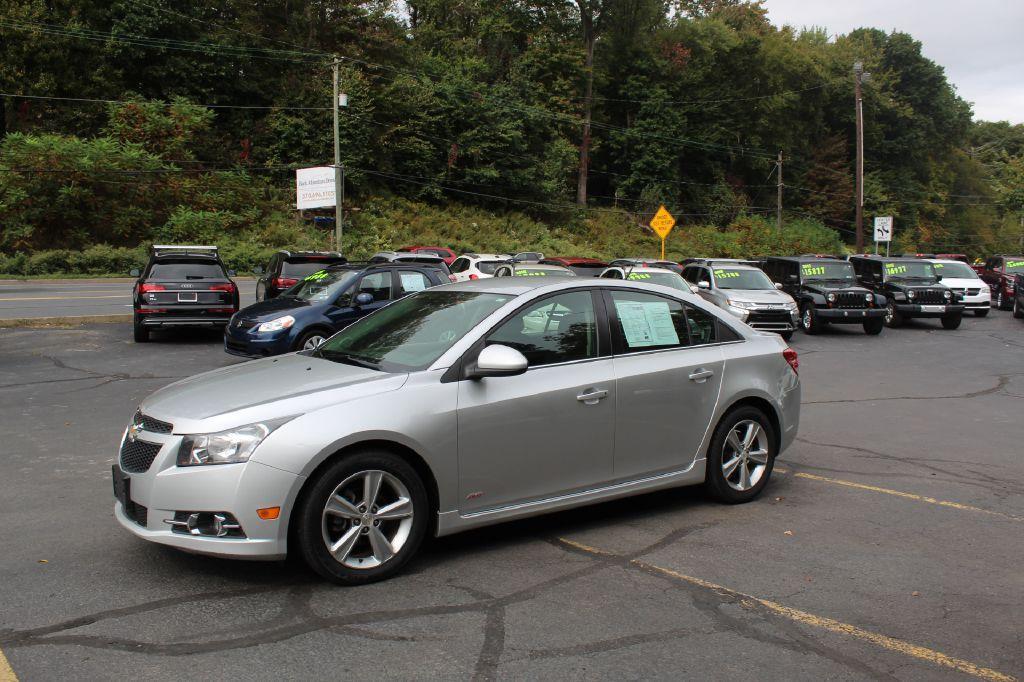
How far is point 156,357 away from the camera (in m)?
14.0

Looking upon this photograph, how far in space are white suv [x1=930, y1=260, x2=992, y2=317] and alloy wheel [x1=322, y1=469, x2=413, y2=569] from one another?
25.3 meters

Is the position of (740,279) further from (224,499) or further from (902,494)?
(224,499)

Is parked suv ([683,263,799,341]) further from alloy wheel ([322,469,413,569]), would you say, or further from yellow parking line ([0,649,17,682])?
yellow parking line ([0,649,17,682])

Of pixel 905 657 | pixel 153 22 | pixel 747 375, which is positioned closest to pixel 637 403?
pixel 747 375

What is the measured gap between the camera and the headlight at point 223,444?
430 cm

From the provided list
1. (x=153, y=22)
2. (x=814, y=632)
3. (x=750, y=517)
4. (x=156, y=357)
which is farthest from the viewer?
(x=153, y=22)

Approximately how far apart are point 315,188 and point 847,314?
29532mm

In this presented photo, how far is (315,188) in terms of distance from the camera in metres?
42.7

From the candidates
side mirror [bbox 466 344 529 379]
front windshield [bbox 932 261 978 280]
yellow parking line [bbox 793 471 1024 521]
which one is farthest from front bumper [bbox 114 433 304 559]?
front windshield [bbox 932 261 978 280]

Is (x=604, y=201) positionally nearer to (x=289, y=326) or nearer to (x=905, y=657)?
(x=289, y=326)

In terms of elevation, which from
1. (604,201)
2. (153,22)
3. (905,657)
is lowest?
(905,657)

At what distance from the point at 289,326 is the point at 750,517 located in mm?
8250

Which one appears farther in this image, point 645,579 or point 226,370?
point 226,370

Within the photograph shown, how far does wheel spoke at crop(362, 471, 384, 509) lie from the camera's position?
4.51 meters
